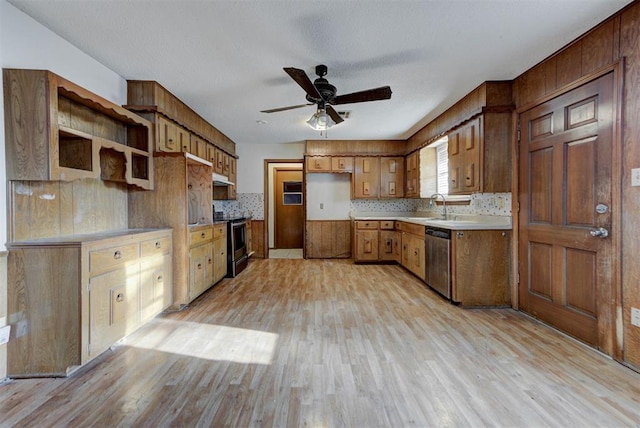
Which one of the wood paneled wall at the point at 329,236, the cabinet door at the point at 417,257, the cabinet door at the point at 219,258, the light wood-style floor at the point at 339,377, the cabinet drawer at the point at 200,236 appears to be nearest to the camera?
the light wood-style floor at the point at 339,377

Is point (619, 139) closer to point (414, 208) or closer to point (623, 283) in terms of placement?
point (623, 283)

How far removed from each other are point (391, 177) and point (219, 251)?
11.3 ft

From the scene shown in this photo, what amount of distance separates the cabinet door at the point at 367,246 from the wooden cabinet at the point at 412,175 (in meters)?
0.98

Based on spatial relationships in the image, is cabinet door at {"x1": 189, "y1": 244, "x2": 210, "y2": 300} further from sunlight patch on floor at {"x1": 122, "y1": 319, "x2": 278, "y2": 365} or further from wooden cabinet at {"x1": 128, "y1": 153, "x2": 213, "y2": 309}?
sunlight patch on floor at {"x1": 122, "y1": 319, "x2": 278, "y2": 365}

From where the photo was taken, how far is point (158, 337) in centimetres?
241

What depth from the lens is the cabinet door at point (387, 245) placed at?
522 cm

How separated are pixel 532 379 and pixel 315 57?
2.79 metres

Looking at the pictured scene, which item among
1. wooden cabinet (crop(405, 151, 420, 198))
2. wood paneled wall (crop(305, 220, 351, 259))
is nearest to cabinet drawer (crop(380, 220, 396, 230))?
wooden cabinet (crop(405, 151, 420, 198))

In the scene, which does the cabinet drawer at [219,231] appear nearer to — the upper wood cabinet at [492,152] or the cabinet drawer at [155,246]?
the cabinet drawer at [155,246]

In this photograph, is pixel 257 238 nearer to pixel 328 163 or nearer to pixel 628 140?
pixel 328 163

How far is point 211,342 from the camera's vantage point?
90.6 inches

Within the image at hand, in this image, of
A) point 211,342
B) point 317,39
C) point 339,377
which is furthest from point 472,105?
point 211,342

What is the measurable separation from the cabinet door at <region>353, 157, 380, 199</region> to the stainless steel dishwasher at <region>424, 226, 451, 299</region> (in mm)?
2002

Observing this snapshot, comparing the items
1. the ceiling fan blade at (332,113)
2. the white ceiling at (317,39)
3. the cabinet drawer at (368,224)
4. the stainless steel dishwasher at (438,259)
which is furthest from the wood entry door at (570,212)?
the cabinet drawer at (368,224)
